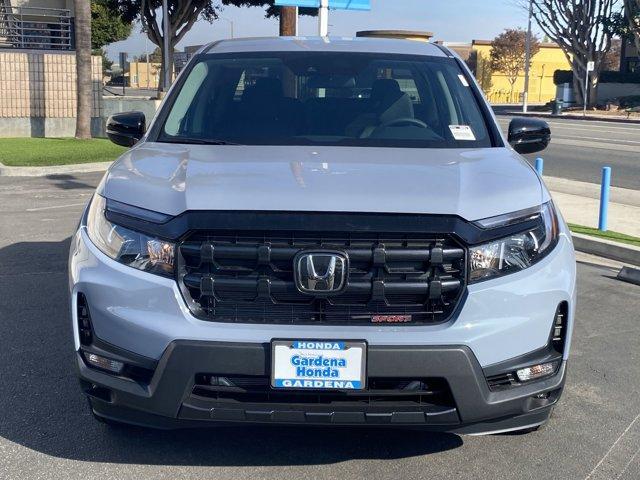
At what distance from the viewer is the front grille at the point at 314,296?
3.18m

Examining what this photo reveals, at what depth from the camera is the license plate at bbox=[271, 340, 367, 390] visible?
308 cm

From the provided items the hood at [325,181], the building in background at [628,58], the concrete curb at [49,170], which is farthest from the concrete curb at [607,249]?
the building in background at [628,58]

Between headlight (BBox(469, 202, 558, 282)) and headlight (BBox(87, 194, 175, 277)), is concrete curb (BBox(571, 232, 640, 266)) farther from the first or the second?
headlight (BBox(87, 194, 175, 277))

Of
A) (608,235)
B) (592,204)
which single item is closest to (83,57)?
(592,204)

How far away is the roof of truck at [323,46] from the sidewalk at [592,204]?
478 centimetres

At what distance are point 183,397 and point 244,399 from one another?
232 mm

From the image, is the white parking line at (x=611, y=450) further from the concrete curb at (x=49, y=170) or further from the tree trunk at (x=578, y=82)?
the tree trunk at (x=578, y=82)

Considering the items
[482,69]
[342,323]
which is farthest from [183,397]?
[482,69]

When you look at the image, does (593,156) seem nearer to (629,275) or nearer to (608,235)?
(608,235)

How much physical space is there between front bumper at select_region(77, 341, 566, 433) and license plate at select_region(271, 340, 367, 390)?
40mm

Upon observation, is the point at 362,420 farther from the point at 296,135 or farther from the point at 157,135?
the point at 157,135

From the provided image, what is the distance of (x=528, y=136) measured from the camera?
4996 mm

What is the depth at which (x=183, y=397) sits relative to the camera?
314 cm

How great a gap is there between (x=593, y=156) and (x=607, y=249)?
1104 cm
